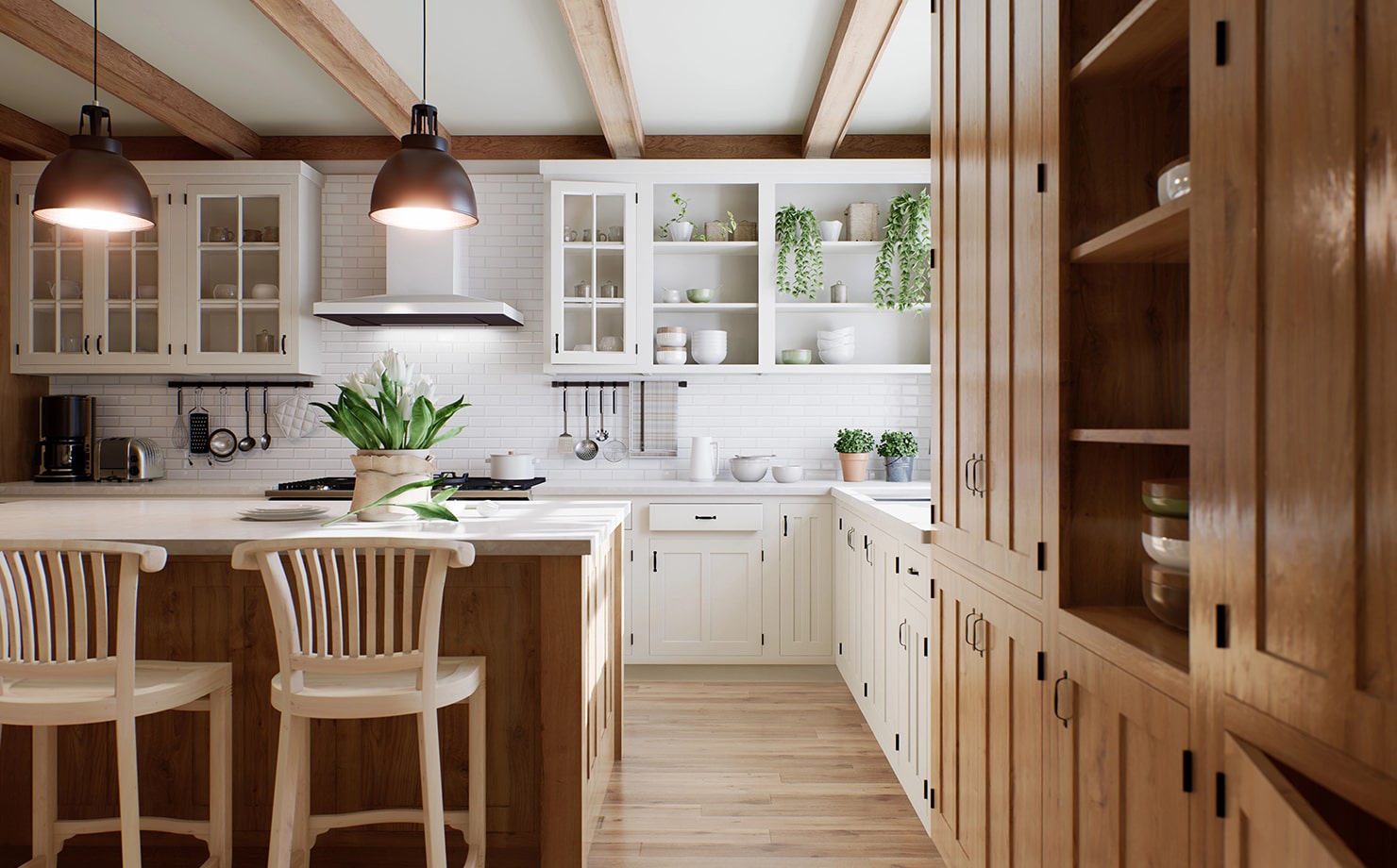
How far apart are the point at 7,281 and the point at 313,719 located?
3.77m

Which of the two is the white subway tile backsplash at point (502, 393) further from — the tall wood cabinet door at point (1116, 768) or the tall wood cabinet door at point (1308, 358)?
the tall wood cabinet door at point (1308, 358)

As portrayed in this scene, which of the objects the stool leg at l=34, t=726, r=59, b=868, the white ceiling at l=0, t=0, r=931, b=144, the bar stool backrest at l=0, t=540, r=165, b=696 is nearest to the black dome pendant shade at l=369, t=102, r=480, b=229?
the white ceiling at l=0, t=0, r=931, b=144

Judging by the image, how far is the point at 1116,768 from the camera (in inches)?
51.6

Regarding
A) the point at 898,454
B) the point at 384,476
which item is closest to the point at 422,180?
the point at 384,476

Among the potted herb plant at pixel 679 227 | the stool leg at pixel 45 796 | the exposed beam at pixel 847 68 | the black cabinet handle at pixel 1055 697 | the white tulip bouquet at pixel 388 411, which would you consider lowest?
the stool leg at pixel 45 796

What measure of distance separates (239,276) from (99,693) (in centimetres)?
320

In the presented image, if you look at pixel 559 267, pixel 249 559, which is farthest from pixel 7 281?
pixel 249 559

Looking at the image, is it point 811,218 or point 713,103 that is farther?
point 811,218

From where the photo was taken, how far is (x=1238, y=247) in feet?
3.25

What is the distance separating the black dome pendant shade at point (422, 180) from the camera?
2482mm

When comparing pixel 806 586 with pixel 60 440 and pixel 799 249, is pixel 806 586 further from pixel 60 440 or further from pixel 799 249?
pixel 60 440

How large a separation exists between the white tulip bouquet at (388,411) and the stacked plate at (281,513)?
0.98 feet

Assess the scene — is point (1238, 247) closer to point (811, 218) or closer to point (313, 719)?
point (313, 719)

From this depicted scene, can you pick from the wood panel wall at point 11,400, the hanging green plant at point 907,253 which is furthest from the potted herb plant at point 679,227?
the wood panel wall at point 11,400
